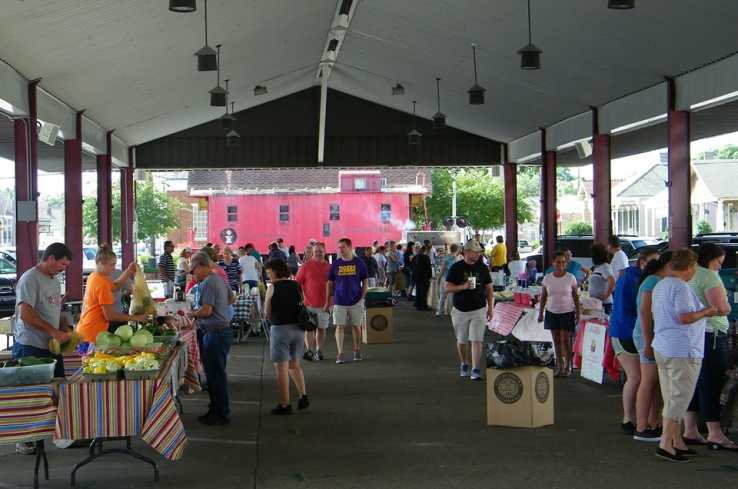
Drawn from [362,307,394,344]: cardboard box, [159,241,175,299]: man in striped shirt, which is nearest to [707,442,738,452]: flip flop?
[362,307,394,344]: cardboard box

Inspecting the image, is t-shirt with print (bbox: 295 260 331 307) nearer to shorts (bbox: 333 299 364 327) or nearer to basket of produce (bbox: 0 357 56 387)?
shorts (bbox: 333 299 364 327)

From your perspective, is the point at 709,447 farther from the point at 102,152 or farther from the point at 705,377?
the point at 102,152

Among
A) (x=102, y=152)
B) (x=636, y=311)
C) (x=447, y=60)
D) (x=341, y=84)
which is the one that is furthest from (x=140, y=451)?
(x=341, y=84)

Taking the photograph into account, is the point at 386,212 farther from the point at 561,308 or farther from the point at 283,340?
the point at 283,340

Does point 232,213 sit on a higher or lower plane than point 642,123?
lower

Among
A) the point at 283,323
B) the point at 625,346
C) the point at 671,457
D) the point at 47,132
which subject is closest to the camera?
the point at 671,457

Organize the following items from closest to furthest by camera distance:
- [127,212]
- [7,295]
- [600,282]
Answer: [600,282], [7,295], [127,212]

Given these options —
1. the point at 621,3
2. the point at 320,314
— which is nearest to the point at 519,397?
the point at 621,3

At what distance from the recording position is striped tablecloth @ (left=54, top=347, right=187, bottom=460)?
6859mm

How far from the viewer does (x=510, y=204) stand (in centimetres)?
3136

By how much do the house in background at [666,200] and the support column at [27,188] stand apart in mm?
28915

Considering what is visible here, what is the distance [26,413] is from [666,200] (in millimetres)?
52608

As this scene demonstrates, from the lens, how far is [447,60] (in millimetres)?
20844

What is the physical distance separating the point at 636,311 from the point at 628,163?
9785 centimetres
